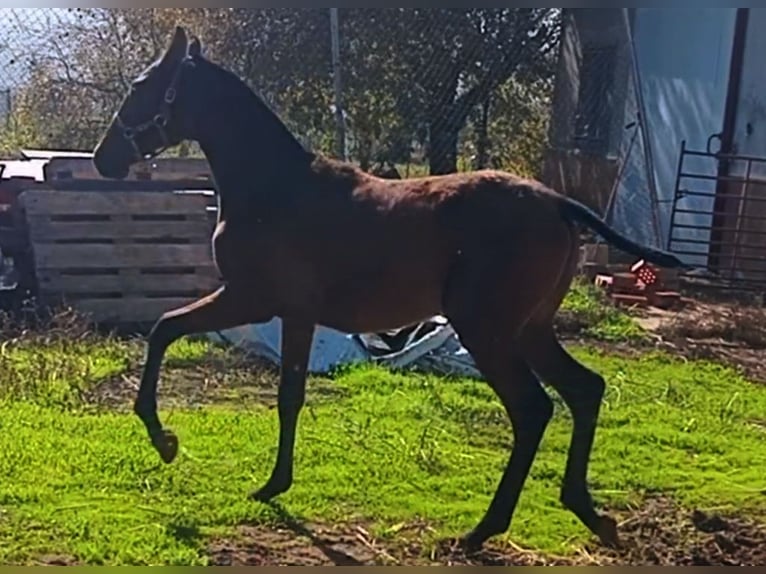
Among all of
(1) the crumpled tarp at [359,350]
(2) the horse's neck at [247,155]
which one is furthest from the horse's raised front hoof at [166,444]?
(1) the crumpled tarp at [359,350]

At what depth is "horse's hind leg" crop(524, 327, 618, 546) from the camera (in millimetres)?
3717

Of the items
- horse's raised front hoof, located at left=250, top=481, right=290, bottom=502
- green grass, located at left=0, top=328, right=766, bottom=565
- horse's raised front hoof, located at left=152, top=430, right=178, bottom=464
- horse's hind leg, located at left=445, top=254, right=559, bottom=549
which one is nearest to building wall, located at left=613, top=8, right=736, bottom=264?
green grass, located at left=0, top=328, right=766, bottom=565

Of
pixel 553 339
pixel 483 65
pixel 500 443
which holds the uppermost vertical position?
pixel 483 65

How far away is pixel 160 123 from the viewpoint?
3814 mm

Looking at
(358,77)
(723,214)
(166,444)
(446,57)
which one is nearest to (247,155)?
(166,444)

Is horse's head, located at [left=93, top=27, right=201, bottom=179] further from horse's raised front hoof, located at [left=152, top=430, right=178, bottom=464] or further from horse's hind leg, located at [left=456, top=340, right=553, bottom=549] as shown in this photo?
horse's hind leg, located at [left=456, top=340, right=553, bottom=549]

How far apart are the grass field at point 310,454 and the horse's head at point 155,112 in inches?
50.0

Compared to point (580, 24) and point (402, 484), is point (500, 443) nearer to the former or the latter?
point (402, 484)

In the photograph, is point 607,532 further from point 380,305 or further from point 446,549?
point 380,305

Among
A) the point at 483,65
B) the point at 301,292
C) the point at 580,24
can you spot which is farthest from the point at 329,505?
the point at 580,24

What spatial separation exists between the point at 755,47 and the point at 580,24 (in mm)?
2675

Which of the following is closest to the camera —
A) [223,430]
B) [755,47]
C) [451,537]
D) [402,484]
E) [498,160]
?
[451,537]

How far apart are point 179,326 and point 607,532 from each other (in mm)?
1739

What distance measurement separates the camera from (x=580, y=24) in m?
7.29
